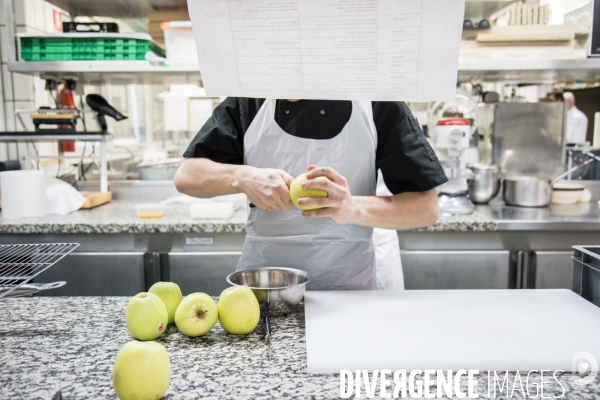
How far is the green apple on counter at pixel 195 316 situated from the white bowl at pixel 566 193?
2.51 meters

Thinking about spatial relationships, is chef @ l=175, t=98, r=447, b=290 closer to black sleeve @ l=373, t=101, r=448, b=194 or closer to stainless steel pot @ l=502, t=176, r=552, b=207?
black sleeve @ l=373, t=101, r=448, b=194

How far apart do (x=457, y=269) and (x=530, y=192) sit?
0.74 meters

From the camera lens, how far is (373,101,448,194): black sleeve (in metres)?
Answer: 1.40

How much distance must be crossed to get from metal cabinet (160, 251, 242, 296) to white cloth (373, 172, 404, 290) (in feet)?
2.22

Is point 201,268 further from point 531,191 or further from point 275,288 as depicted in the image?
point 531,191

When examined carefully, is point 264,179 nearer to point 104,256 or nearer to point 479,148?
point 104,256

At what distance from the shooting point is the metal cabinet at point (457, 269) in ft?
7.89

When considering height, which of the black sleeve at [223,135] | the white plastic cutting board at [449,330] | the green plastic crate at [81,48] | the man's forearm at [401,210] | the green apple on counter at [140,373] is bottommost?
the white plastic cutting board at [449,330]

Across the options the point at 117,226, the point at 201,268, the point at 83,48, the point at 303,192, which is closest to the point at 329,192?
the point at 303,192

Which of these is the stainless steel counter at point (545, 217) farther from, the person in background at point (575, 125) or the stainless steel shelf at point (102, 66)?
the person in background at point (575, 125)

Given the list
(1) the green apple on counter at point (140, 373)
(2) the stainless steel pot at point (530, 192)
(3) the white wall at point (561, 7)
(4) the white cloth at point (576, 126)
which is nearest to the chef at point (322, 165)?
(1) the green apple on counter at point (140, 373)

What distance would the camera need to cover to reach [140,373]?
781 millimetres

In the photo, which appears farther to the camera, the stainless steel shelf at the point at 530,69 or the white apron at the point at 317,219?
the stainless steel shelf at the point at 530,69

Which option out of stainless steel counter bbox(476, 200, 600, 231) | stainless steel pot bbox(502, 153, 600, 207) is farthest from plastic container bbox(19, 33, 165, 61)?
stainless steel pot bbox(502, 153, 600, 207)
